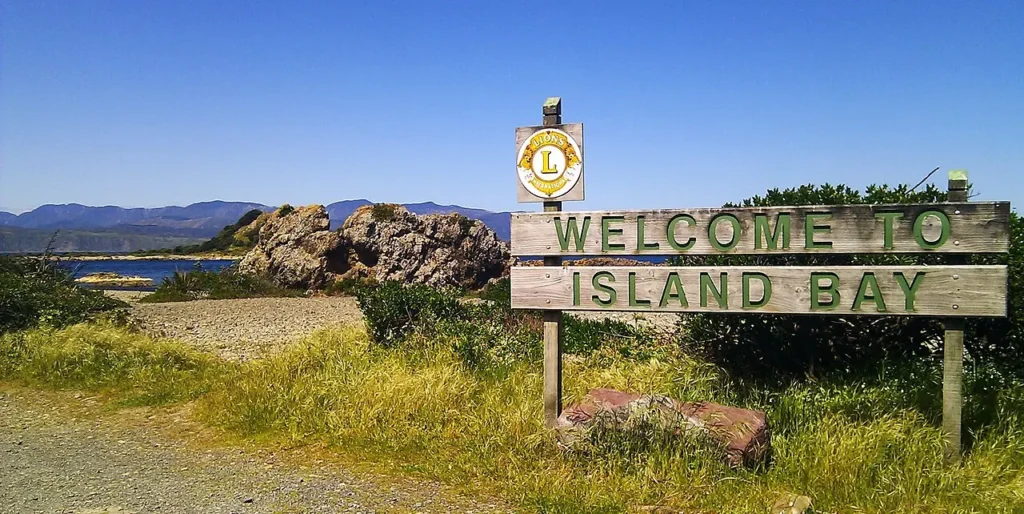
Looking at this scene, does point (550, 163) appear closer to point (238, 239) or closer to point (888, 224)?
point (888, 224)

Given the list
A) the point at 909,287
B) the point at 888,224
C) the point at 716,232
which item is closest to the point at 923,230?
the point at 888,224

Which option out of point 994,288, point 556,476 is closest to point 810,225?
point 994,288

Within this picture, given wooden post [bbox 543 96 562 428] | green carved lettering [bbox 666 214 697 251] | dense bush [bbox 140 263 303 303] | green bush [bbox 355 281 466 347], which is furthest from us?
dense bush [bbox 140 263 303 303]

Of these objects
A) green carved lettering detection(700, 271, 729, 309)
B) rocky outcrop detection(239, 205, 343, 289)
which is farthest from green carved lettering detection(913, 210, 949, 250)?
rocky outcrop detection(239, 205, 343, 289)

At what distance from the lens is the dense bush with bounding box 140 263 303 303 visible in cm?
2052

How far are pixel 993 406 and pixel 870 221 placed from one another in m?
1.62

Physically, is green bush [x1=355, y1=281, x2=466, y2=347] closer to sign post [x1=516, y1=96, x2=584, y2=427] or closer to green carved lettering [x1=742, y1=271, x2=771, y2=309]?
sign post [x1=516, y1=96, x2=584, y2=427]

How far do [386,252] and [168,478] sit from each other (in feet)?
59.1

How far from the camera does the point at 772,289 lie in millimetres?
4848

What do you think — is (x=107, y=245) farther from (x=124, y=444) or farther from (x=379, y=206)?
(x=124, y=444)

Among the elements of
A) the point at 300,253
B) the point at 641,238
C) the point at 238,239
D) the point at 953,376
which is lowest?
Answer: the point at 953,376

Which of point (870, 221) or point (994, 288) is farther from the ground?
point (870, 221)

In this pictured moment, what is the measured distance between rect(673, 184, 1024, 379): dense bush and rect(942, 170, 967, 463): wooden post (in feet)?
2.18

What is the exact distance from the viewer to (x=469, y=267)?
2300 centimetres
